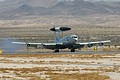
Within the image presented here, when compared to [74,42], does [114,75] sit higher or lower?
higher

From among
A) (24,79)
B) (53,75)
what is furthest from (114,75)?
(24,79)

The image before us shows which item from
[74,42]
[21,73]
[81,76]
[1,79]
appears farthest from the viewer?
[74,42]

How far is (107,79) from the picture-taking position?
151ft

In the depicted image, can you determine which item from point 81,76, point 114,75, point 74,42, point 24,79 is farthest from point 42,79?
point 74,42

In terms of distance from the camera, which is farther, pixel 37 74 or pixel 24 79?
pixel 37 74

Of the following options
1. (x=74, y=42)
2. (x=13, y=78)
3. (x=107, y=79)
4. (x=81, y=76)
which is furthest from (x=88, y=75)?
(x=74, y=42)

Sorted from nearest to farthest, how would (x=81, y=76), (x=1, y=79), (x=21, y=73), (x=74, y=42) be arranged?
(x=1, y=79) < (x=81, y=76) < (x=21, y=73) < (x=74, y=42)

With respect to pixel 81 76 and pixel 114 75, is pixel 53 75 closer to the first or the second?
pixel 81 76

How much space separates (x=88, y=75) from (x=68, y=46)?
6045cm

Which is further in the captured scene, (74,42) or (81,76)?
(74,42)

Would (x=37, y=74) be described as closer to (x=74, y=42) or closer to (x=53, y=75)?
(x=53, y=75)

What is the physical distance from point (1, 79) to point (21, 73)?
23.7 ft

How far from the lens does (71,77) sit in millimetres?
48000

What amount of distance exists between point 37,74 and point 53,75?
2.09 metres
